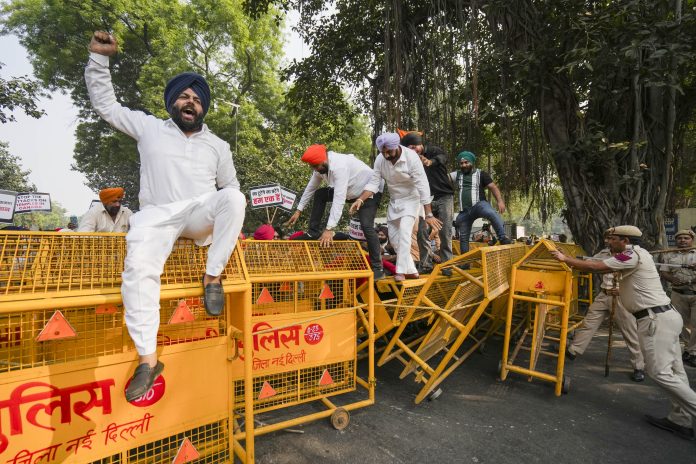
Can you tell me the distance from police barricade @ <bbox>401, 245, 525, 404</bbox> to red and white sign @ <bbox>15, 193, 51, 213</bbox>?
888 centimetres

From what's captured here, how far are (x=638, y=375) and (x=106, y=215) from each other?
7069mm

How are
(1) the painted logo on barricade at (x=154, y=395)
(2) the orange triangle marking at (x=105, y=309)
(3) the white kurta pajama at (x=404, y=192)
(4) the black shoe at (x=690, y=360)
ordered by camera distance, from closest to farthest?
(1) the painted logo on barricade at (x=154, y=395)
(2) the orange triangle marking at (x=105, y=309)
(3) the white kurta pajama at (x=404, y=192)
(4) the black shoe at (x=690, y=360)

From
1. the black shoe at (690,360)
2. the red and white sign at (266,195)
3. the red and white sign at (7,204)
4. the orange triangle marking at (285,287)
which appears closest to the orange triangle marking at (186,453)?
the orange triangle marking at (285,287)

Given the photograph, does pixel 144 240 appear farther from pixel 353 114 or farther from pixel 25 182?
pixel 25 182

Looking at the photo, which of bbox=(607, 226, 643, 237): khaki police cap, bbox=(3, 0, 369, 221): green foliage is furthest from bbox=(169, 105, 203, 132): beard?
bbox=(3, 0, 369, 221): green foliage

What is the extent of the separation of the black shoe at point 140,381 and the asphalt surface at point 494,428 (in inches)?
49.9

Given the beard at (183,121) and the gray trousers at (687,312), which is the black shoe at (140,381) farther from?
the gray trousers at (687,312)

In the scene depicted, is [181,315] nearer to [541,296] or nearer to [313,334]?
[313,334]

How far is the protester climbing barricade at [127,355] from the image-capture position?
1.75m

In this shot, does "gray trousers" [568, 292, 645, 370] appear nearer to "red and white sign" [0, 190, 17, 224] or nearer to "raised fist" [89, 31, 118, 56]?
"raised fist" [89, 31, 118, 56]

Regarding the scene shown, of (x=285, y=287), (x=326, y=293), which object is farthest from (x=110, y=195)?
(x=326, y=293)

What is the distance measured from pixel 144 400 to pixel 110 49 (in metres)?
2.10

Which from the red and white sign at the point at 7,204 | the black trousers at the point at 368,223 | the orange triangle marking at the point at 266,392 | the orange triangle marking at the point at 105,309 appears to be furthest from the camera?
the red and white sign at the point at 7,204

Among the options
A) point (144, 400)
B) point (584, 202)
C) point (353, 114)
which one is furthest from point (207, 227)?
point (353, 114)
